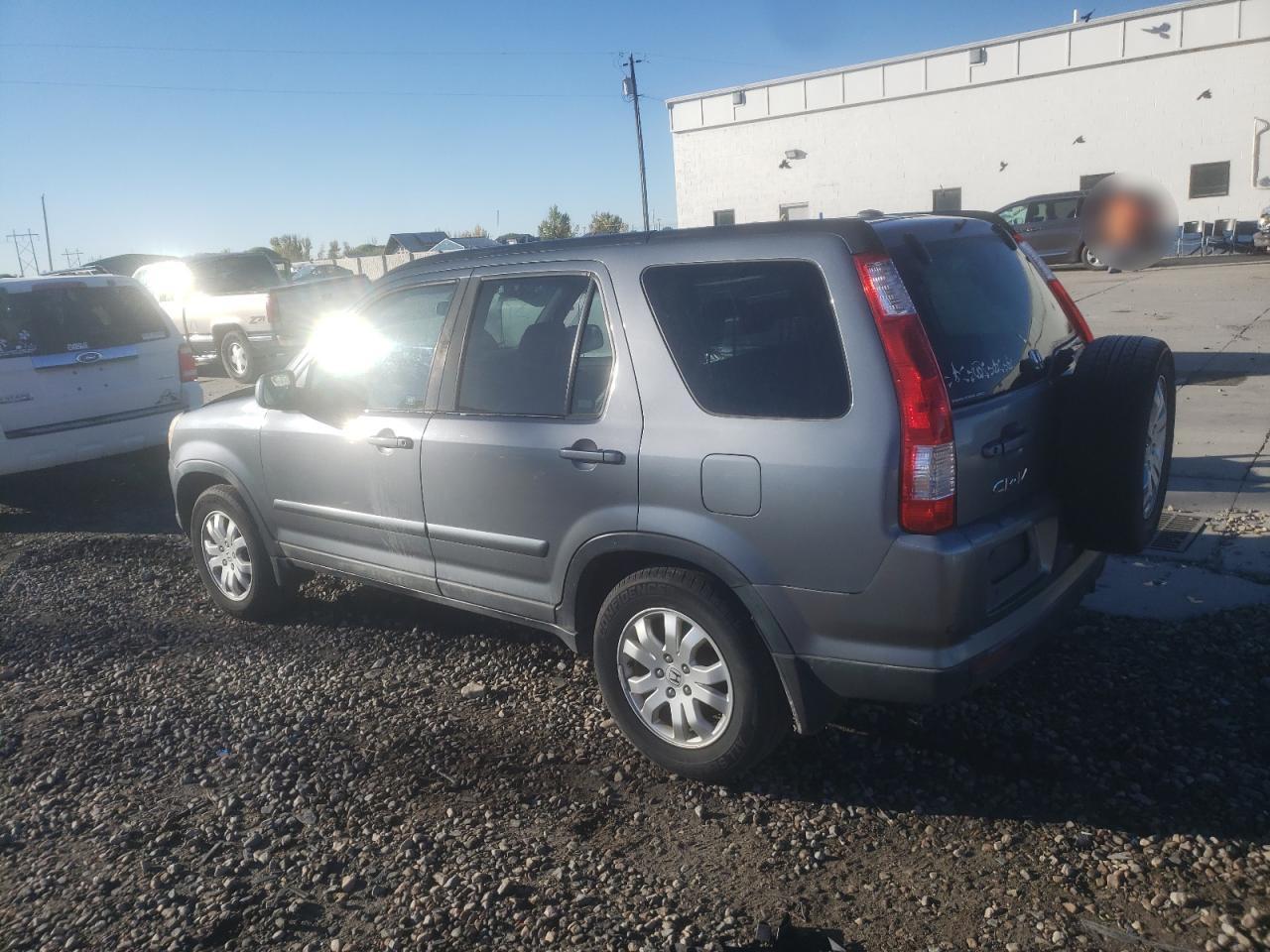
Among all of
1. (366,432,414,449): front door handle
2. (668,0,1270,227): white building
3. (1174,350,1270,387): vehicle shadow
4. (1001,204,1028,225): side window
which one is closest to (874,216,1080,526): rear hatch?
(366,432,414,449): front door handle

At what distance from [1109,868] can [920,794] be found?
0.63m

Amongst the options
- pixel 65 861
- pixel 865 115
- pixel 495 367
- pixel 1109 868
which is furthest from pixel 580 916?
pixel 865 115

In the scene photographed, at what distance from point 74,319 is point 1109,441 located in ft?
25.1

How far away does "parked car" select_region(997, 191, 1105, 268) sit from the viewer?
24344mm

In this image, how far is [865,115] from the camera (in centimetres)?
3397

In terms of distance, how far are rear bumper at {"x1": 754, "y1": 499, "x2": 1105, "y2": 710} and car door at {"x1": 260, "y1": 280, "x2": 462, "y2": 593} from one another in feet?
6.07

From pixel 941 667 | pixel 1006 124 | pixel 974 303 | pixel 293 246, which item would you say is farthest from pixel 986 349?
pixel 293 246

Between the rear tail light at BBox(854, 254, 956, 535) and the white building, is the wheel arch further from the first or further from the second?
the white building

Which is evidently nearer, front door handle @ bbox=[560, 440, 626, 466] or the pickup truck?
front door handle @ bbox=[560, 440, 626, 466]

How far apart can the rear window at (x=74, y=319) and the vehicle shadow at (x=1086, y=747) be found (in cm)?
673

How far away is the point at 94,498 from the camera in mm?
8734

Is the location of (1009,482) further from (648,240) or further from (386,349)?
(386,349)

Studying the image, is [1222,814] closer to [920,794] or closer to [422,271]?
[920,794]

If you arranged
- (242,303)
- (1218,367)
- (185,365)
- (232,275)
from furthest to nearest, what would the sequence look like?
(232,275) < (242,303) < (1218,367) < (185,365)
